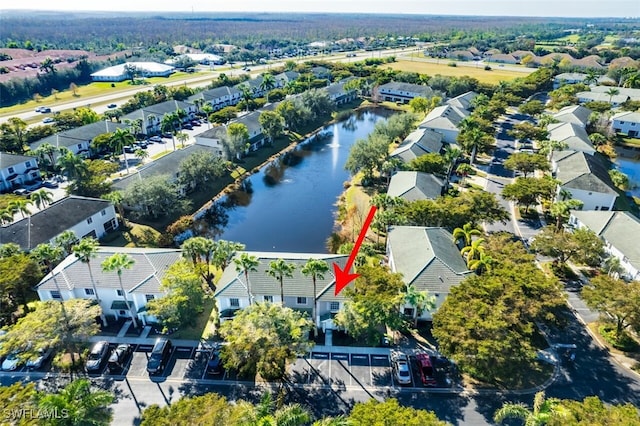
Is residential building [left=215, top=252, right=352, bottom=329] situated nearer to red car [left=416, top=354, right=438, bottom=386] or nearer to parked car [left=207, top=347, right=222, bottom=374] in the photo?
parked car [left=207, top=347, right=222, bottom=374]

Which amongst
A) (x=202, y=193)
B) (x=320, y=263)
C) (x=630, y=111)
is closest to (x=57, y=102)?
(x=202, y=193)

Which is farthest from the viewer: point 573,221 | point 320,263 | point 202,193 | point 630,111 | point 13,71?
point 13,71

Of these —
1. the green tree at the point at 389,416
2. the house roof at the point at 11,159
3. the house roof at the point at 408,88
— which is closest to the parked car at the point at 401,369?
the green tree at the point at 389,416

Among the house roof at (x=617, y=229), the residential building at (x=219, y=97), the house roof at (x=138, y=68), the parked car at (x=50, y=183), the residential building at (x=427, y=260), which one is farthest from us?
the house roof at (x=138, y=68)

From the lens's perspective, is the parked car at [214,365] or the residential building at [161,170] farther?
the residential building at [161,170]

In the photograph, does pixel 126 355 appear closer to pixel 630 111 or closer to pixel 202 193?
pixel 202 193

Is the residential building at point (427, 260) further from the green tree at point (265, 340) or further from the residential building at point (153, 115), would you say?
the residential building at point (153, 115)

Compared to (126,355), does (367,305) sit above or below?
above
